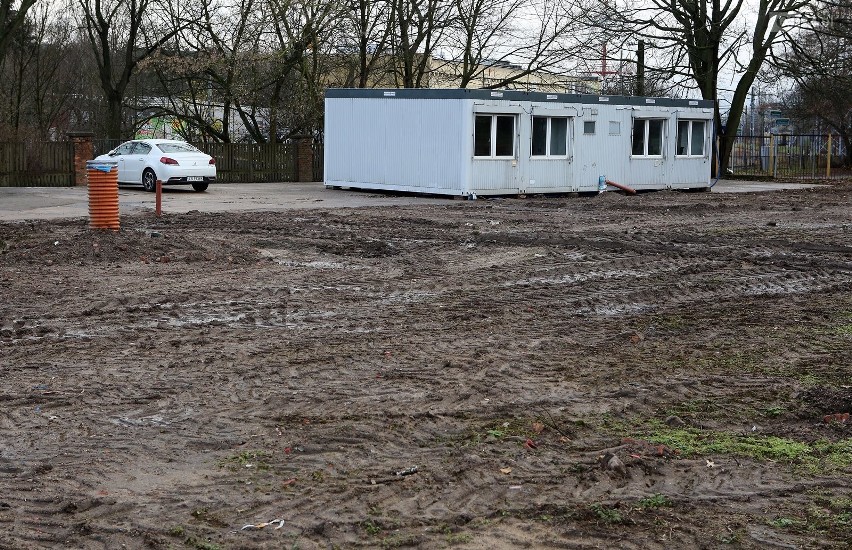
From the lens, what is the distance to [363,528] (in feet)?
15.6

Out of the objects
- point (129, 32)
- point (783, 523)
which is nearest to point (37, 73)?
point (129, 32)

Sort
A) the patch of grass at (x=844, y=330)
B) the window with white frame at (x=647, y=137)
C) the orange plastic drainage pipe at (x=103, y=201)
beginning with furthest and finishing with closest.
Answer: the window with white frame at (x=647, y=137), the orange plastic drainage pipe at (x=103, y=201), the patch of grass at (x=844, y=330)

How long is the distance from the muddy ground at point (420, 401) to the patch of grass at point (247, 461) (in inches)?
0.7

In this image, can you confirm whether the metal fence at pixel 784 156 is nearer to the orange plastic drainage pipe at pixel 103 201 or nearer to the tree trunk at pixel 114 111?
the tree trunk at pixel 114 111

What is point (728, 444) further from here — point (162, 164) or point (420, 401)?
point (162, 164)

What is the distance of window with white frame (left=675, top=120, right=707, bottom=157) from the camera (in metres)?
37.6

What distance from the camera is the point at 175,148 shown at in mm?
30750

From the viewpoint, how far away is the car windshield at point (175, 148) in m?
30.5

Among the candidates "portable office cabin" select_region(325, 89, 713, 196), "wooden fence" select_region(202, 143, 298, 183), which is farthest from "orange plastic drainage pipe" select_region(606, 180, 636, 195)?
"wooden fence" select_region(202, 143, 298, 183)

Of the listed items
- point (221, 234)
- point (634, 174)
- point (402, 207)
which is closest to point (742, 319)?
point (221, 234)

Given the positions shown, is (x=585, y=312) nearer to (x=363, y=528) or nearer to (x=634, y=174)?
(x=363, y=528)

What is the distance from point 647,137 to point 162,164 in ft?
50.9

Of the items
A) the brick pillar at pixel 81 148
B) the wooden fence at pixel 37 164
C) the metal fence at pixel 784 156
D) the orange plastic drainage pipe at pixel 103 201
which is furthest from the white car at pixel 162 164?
the metal fence at pixel 784 156

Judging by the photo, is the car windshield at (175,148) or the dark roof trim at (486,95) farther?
the car windshield at (175,148)
